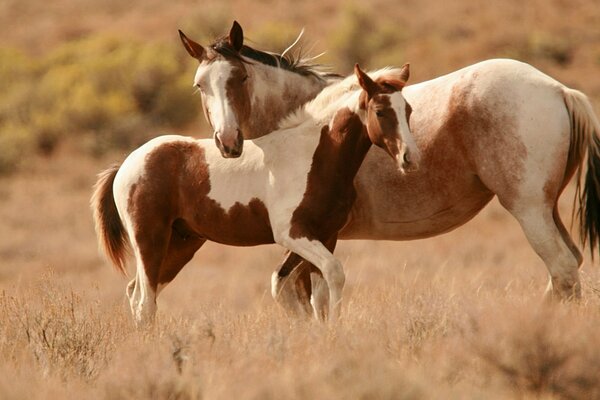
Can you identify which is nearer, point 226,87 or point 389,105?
point 389,105

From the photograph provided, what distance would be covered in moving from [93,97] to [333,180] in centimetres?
2304

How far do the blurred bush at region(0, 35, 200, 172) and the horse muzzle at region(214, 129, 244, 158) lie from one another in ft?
64.0

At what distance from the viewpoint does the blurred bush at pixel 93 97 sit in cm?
2634

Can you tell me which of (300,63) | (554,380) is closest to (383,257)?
(300,63)

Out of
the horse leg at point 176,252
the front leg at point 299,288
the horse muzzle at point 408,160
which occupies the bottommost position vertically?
the front leg at point 299,288

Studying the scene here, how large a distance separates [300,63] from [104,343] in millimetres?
2570

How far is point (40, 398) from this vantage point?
4453 millimetres

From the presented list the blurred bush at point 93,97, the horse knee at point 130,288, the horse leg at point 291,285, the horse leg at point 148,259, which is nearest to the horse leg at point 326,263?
the horse leg at point 291,285

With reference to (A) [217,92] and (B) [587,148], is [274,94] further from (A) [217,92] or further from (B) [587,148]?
(B) [587,148]

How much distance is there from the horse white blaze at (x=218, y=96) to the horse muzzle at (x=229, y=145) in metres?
0.01

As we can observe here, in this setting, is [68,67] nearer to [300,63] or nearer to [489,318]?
[300,63]

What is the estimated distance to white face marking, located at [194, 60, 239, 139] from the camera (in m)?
6.30

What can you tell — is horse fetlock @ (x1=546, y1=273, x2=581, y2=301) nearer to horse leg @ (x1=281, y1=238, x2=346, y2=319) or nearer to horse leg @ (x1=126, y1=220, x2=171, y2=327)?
horse leg @ (x1=281, y1=238, x2=346, y2=319)

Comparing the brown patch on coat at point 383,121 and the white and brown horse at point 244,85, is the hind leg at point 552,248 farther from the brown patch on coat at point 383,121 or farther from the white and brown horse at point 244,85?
the white and brown horse at point 244,85
